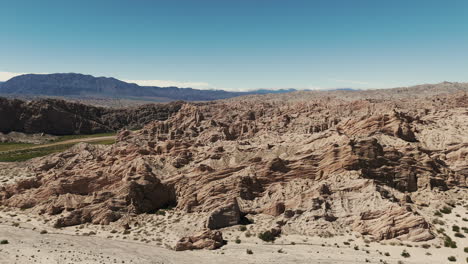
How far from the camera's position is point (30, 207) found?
157 ft

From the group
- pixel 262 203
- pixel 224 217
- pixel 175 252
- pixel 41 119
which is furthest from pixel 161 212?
pixel 41 119

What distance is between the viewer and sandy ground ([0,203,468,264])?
105ft

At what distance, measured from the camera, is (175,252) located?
34469mm

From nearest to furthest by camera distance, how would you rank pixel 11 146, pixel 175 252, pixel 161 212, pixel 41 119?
pixel 175 252, pixel 161 212, pixel 11 146, pixel 41 119

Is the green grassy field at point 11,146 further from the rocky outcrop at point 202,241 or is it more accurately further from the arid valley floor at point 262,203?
the rocky outcrop at point 202,241

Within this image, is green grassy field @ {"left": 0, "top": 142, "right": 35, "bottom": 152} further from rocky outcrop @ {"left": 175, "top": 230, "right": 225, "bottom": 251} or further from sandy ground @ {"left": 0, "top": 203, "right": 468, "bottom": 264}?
rocky outcrop @ {"left": 175, "top": 230, "right": 225, "bottom": 251}

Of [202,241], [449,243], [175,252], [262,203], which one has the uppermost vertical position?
[262,203]

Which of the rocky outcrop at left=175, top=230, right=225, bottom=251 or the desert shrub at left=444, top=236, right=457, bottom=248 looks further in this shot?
the rocky outcrop at left=175, top=230, right=225, bottom=251

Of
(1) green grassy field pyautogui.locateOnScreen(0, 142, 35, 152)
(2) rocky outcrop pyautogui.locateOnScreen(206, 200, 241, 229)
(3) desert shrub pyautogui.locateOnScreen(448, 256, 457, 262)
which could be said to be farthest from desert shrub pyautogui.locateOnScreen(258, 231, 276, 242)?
(1) green grassy field pyautogui.locateOnScreen(0, 142, 35, 152)

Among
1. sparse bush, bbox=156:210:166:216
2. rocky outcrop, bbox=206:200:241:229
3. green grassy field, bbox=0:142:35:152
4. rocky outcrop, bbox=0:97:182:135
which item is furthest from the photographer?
rocky outcrop, bbox=0:97:182:135

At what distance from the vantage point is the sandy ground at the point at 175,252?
32.0 m

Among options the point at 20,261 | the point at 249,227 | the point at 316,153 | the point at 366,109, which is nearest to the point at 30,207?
the point at 20,261

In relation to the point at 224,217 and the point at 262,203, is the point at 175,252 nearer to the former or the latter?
the point at 224,217

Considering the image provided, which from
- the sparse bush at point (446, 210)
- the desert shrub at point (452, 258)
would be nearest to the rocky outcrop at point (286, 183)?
the desert shrub at point (452, 258)
